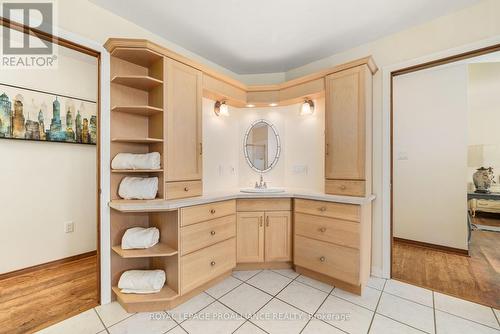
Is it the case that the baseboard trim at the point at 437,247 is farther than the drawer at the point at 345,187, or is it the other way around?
the baseboard trim at the point at 437,247

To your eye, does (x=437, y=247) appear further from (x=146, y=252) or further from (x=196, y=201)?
(x=146, y=252)

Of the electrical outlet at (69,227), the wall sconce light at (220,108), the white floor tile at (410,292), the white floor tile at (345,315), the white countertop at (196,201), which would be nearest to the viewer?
the white floor tile at (345,315)

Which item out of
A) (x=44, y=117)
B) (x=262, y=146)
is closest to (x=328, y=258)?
(x=262, y=146)

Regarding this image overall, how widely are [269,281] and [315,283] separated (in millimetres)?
463

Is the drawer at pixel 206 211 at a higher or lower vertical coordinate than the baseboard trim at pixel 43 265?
higher

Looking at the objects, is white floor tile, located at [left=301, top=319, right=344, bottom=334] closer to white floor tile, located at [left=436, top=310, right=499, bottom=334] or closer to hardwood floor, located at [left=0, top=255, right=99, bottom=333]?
white floor tile, located at [left=436, top=310, right=499, bottom=334]

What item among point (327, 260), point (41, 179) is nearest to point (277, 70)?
point (327, 260)

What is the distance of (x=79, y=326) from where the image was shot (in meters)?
1.59

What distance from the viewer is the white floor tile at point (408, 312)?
1616 millimetres

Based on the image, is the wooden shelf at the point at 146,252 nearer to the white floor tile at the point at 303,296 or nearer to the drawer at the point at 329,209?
the white floor tile at the point at 303,296

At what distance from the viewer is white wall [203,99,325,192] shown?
2.67m

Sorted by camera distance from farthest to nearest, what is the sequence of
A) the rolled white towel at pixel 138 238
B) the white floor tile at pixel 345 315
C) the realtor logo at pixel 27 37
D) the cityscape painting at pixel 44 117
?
the cityscape painting at pixel 44 117, the rolled white towel at pixel 138 238, the white floor tile at pixel 345 315, the realtor logo at pixel 27 37

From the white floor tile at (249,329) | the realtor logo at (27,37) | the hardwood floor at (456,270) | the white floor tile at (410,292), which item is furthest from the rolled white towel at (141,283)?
the hardwood floor at (456,270)

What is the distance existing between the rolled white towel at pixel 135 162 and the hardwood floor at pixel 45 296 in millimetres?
1177
